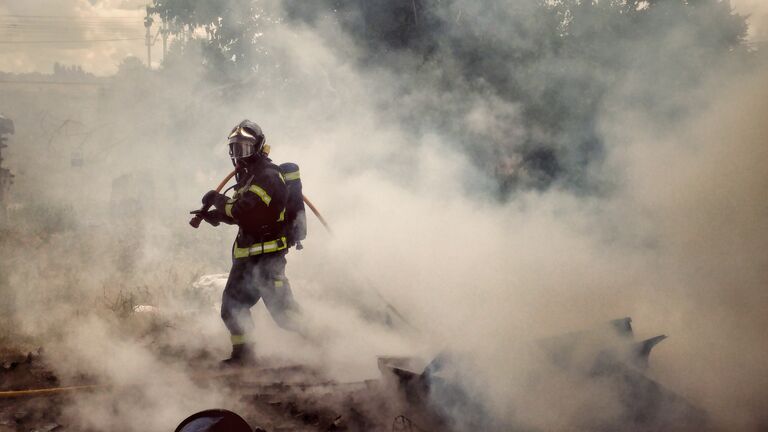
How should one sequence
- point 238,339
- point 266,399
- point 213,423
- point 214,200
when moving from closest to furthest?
point 213,423 < point 266,399 < point 214,200 < point 238,339

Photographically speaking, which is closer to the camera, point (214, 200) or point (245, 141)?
point (214, 200)

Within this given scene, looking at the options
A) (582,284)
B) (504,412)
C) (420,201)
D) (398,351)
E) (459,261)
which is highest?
(420,201)

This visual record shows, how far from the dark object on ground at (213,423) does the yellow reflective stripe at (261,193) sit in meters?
1.82

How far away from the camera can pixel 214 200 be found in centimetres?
416

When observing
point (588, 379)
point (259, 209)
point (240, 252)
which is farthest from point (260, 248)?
point (588, 379)

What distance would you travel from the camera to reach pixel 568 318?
4.82 meters

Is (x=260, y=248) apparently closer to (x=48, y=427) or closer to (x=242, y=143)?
(x=242, y=143)

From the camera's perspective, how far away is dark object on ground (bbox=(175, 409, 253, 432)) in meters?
2.69

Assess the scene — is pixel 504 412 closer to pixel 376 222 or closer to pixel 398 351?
pixel 398 351

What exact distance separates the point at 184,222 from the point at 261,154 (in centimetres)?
623

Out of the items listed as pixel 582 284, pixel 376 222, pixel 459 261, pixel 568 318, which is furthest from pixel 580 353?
pixel 376 222

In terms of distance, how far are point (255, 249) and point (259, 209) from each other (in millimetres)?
335

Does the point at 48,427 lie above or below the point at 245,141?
below

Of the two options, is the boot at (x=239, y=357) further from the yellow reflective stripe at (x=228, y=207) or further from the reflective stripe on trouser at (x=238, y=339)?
the yellow reflective stripe at (x=228, y=207)
